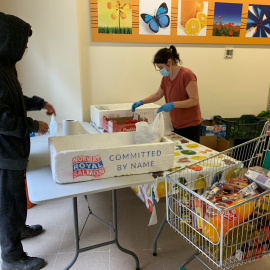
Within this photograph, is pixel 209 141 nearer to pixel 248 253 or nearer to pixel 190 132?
pixel 190 132

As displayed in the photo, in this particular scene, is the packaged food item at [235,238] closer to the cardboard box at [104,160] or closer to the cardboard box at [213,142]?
the cardboard box at [104,160]

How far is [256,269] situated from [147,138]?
1.15m

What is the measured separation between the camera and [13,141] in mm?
1471

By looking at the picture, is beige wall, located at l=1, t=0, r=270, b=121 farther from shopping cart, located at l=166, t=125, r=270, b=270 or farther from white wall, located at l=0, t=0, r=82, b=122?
shopping cart, located at l=166, t=125, r=270, b=270

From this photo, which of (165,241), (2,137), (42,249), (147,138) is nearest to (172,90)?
(147,138)

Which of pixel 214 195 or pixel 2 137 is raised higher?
pixel 2 137

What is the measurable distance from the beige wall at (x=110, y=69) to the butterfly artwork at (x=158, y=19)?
212 millimetres

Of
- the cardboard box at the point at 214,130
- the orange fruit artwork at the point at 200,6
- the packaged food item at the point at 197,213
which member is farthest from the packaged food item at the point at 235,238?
the orange fruit artwork at the point at 200,6

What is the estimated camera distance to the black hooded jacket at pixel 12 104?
134 centimetres

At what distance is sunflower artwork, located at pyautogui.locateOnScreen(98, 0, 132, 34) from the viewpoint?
8.89 ft

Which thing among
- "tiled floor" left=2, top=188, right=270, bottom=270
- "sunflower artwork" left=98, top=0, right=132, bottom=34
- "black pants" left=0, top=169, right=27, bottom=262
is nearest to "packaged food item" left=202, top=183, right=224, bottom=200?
"tiled floor" left=2, top=188, right=270, bottom=270

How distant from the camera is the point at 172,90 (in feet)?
7.70

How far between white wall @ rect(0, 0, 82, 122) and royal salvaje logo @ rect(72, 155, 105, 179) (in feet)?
5.19

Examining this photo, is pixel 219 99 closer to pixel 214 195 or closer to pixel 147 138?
pixel 147 138
